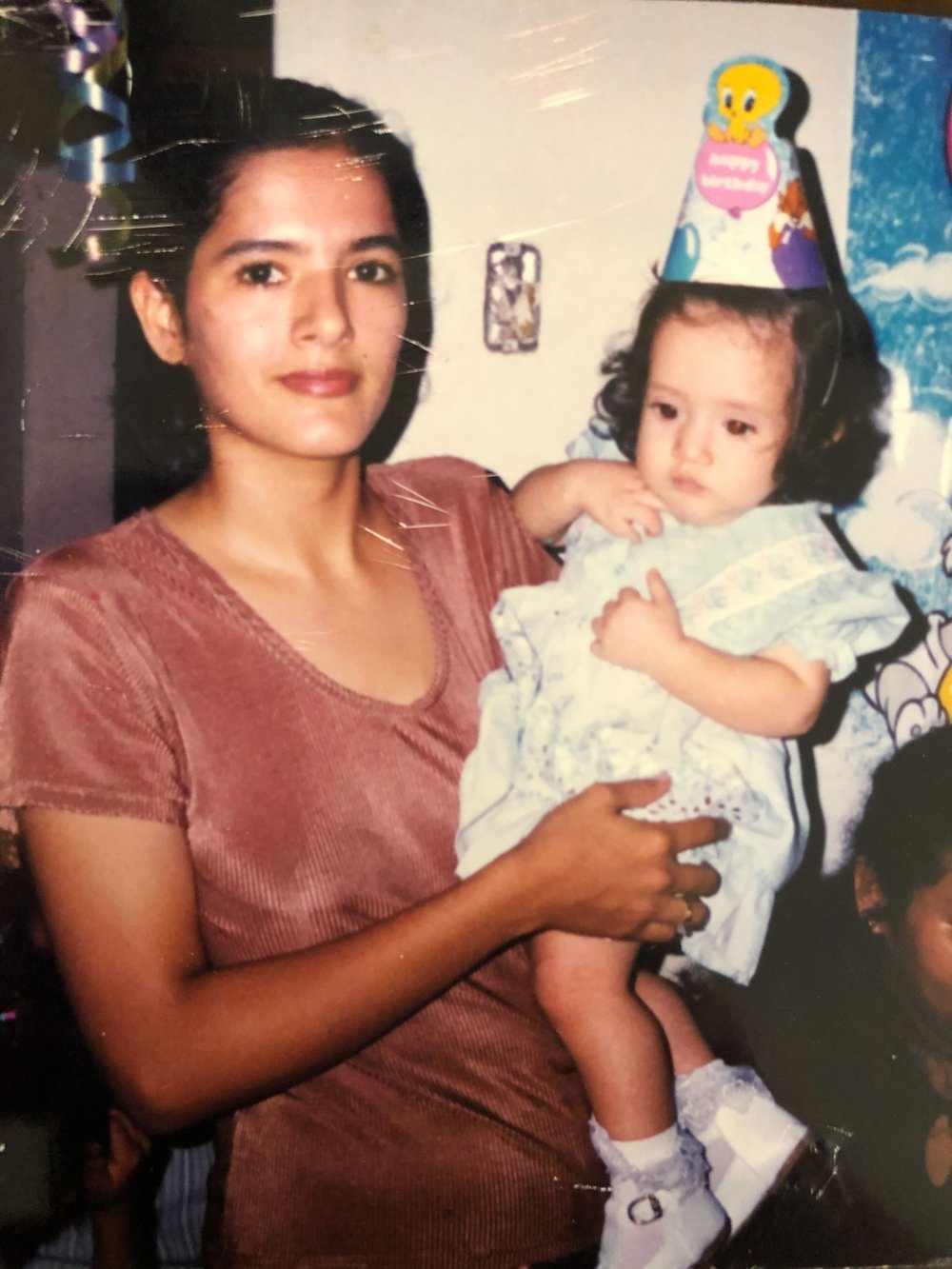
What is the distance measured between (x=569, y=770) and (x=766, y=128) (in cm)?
64

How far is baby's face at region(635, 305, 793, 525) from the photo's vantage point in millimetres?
908

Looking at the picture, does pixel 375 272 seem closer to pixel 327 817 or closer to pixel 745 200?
pixel 745 200

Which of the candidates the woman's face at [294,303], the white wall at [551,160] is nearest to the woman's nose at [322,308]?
the woman's face at [294,303]

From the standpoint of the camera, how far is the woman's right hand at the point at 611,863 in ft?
3.09

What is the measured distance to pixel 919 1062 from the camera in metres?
1.08

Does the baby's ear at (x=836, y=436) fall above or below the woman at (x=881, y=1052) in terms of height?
above

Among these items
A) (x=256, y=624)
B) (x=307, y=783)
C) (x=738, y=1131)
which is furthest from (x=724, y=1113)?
(x=256, y=624)

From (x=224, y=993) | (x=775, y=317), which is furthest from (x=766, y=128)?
(x=224, y=993)

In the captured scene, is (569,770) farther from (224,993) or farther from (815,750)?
(224,993)

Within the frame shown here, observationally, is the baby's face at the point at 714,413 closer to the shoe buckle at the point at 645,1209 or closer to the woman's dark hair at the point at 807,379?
the woman's dark hair at the point at 807,379

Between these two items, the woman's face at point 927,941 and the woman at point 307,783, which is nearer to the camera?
the woman at point 307,783

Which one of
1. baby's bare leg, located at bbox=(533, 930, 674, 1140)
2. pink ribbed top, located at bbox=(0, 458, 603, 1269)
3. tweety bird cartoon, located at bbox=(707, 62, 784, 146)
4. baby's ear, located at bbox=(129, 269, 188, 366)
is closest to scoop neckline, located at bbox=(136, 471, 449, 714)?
pink ribbed top, located at bbox=(0, 458, 603, 1269)

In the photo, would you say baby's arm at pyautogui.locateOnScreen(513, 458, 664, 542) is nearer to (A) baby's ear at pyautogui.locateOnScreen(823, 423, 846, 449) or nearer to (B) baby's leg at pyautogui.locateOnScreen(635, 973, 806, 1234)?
(A) baby's ear at pyautogui.locateOnScreen(823, 423, 846, 449)

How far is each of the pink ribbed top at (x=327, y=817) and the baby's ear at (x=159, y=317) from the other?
6.1 inches
